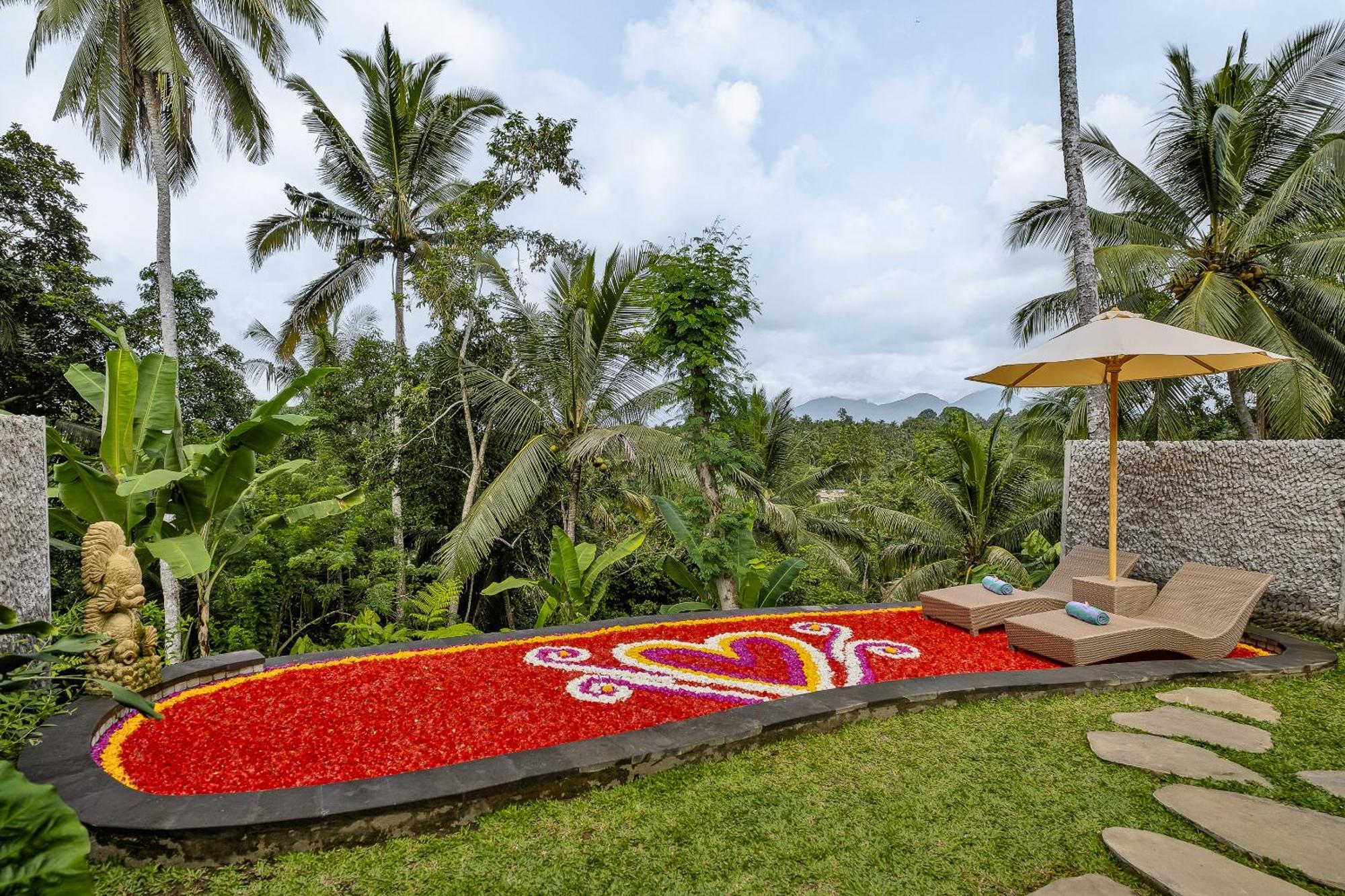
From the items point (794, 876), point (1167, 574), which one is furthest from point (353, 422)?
point (1167, 574)

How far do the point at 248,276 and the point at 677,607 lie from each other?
10640 millimetres

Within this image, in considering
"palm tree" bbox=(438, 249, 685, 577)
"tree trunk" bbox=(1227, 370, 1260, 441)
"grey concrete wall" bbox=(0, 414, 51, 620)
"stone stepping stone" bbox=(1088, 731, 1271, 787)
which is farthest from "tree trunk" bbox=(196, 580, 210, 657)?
"tree trunk" bbox=(1227, 370, 1260, 441)

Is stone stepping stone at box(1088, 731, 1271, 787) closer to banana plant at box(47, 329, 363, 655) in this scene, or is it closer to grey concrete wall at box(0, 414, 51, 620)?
banana plant at box(47, 329, 363, 655)

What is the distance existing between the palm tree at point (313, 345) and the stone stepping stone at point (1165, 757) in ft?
31.1

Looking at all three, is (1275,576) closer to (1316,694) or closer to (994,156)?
(1316,694)

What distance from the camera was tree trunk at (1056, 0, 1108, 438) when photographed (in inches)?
300

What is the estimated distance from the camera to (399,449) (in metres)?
9.31

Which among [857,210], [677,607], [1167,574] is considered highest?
[857,210]

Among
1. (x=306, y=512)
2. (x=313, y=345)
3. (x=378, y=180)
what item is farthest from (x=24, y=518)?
(x=313, y=345)

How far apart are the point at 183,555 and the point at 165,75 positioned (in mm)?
8543

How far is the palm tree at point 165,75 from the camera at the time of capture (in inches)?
325

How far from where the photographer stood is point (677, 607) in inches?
292

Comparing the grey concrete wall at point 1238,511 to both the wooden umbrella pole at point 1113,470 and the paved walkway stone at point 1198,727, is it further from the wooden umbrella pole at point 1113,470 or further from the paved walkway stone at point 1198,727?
the paved walkway stone at point 1198,727

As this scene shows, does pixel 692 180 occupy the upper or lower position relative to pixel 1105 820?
upper
